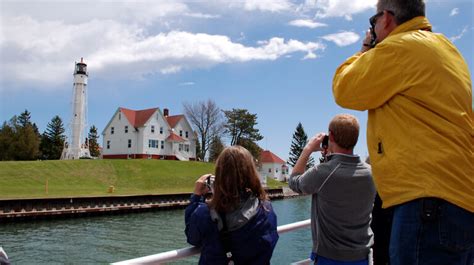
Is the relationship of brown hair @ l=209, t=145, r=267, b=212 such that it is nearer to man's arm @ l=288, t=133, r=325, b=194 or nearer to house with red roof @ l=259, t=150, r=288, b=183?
man's arm @ l=288, t=133, r=325, b=194

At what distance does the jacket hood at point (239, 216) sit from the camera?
2514 mm

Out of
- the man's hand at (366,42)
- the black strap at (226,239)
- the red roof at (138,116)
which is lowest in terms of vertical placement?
the black strap at (226,239)

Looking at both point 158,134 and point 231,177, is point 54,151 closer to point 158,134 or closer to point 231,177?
point 158,134

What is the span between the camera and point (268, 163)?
9238 centimetres

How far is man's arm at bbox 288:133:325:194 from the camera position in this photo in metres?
2.74

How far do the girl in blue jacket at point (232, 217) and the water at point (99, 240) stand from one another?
9.57 meters

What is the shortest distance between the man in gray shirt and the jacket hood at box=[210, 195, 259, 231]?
364 millimetres

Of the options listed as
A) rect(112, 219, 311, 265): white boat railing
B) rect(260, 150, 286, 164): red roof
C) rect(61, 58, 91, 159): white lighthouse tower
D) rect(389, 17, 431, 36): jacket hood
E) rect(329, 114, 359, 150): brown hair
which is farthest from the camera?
rect(260, 150, 286, 164): red roof

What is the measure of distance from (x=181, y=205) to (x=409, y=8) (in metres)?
37.3

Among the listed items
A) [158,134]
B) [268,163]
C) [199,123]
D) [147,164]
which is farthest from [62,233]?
[268,163]

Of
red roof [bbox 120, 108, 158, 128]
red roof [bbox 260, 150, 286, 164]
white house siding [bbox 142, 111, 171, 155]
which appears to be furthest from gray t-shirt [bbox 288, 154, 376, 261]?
red roof [bbox 260, 150, 286, 164]

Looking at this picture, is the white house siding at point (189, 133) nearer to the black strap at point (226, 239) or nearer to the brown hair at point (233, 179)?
the brown hair at point (233, 179)

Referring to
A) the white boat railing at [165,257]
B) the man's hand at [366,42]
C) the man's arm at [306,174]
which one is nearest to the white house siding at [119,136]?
the man's arm at [306,174]

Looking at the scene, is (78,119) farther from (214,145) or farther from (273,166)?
(273,166)
